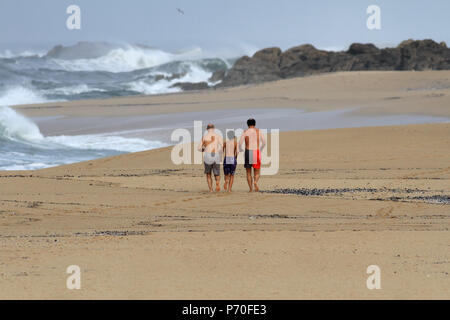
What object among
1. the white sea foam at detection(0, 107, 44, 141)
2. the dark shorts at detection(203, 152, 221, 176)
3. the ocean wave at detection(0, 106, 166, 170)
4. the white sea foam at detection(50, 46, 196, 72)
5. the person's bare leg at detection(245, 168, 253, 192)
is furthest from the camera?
the white sea foam at detection(50, 46, 196, 72)

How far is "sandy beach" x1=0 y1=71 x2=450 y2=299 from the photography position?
638cm

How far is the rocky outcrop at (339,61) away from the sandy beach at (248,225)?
27302 mm

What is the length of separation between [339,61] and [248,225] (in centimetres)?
4034

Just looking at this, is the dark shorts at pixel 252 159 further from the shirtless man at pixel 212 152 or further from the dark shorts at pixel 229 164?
the shirtless man at pixel 212 152

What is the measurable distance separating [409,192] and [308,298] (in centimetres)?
611

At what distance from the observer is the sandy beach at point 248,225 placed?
638cm

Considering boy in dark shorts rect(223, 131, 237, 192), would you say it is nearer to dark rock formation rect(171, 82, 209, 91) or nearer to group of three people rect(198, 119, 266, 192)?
group of three people rect(198, 119, 266, 192)

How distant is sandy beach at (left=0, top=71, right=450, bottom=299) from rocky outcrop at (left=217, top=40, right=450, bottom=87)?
2730cm

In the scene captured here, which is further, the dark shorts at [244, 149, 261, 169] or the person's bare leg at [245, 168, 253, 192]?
the dark shorts at [244, 149, 261, 169]

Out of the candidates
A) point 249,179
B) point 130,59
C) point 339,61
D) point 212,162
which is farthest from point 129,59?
point 249,179

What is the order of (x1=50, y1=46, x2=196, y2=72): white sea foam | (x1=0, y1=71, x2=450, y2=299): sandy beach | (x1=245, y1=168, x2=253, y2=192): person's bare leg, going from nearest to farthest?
(x1=0, y1=71, x2=450, y2=299): sandy beach
(x1=245, y1=168, x2=253, y2=192): person's bare leg
(x1=50, y1=46, x2=196, y2=72): white sea foam
